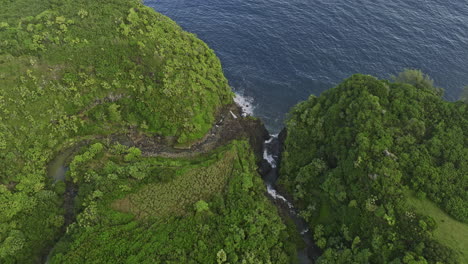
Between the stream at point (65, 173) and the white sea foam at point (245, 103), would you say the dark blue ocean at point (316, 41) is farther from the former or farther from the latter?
the stream at point (65, 173)

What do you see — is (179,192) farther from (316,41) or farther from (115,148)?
(316,41)

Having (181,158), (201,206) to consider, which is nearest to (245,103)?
(181,158)

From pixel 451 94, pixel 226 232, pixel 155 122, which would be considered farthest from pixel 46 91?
pixel 451 94

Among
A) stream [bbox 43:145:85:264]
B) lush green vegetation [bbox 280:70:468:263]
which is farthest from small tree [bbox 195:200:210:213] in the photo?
stream [bbox 43:145:85:264]

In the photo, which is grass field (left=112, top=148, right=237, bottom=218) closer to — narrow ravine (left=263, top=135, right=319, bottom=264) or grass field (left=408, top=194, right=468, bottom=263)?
narrow ravine (left=263, top=135, right=319, bottom=264)

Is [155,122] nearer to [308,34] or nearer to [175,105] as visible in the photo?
[175,105]
